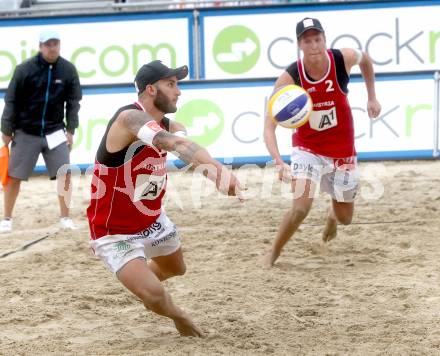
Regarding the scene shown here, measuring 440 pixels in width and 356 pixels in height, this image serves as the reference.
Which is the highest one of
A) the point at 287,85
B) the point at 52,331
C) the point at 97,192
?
the point at 287,85

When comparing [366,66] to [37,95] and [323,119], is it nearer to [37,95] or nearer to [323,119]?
[323,119]

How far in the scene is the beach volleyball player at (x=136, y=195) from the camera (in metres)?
4.61

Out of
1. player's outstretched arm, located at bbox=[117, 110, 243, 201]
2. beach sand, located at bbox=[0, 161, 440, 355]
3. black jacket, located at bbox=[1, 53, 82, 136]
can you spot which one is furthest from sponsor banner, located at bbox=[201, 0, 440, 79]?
player's outstretched arm, located at bbox=[117, 110, 243, 201]

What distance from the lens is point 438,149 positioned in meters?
11.0

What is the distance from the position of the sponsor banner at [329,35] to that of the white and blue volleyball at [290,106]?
18.9ft

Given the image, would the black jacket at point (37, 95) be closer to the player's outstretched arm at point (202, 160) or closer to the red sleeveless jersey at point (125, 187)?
the red sleeveless jersey at point (125, 187)

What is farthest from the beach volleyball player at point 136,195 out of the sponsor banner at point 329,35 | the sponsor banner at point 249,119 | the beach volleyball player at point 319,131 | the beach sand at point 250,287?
the sponsor banner at point 329,35

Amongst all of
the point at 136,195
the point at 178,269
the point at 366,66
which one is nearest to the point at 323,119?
the point at 366,66

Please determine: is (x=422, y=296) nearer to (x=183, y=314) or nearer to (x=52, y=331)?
(x=183, y=314)

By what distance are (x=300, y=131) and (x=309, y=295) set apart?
4.73 feet

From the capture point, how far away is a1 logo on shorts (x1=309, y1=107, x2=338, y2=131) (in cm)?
640

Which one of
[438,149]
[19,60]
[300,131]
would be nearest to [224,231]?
[300,131]

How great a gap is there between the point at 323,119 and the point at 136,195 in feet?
7.07

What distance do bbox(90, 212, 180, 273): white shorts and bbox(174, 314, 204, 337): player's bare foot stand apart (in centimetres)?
41
